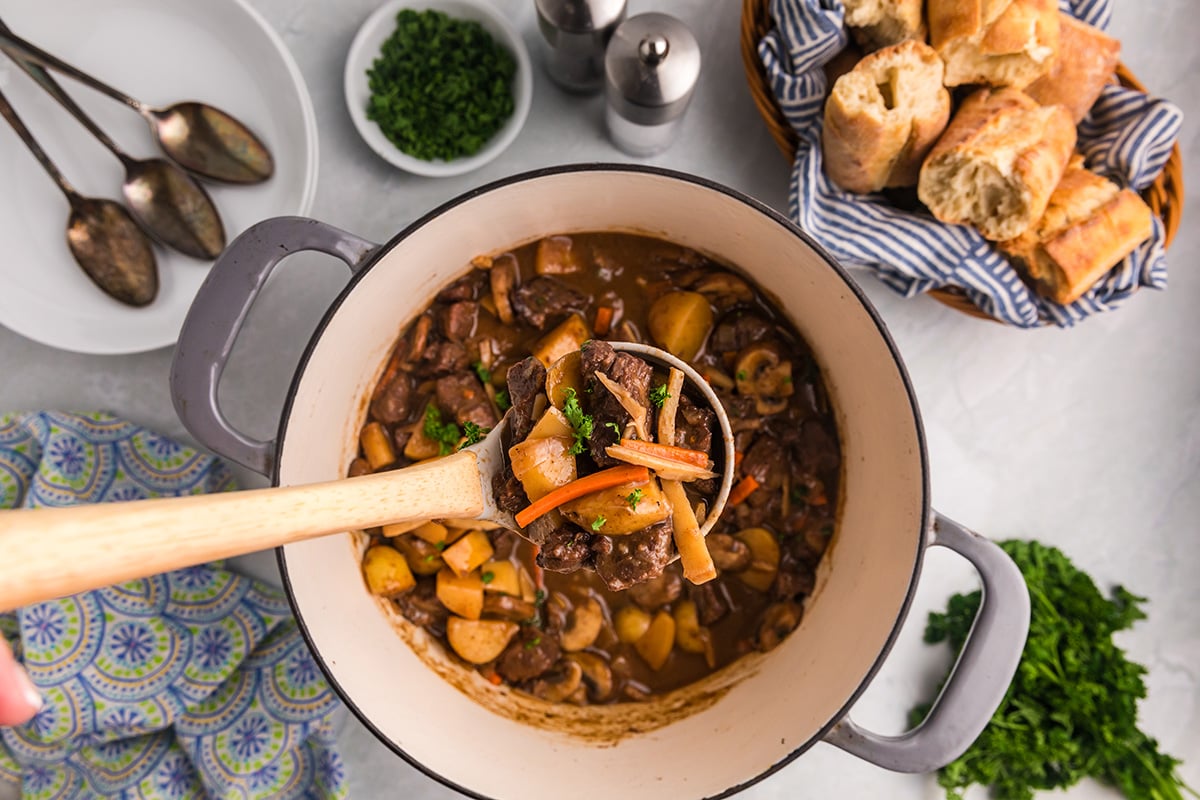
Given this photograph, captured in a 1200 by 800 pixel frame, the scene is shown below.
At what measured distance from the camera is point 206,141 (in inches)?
102

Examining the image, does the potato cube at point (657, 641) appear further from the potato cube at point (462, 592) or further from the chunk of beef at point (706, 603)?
the potato cube at point (462, 592)

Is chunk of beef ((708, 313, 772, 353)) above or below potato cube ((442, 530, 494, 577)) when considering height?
above

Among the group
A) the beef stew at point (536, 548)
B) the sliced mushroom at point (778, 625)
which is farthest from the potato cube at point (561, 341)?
the sliced mushroom at point (778, 625)

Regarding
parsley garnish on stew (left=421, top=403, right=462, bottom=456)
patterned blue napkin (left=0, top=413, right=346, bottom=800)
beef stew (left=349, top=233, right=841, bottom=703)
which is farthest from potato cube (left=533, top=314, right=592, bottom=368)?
patterned blue napkin (left=0, top=413, right=346, bottom=800)

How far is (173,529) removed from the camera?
3.86 feet

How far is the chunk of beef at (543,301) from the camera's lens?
2406mm

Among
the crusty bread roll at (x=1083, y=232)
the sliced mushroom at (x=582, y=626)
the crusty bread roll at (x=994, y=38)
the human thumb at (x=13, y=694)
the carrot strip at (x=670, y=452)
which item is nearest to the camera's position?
Answer: the human thumb at (x=13, y=694)

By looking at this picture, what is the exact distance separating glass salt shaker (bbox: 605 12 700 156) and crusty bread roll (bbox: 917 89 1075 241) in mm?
692

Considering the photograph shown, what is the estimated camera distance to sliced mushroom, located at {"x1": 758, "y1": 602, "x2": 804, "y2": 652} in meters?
2.46

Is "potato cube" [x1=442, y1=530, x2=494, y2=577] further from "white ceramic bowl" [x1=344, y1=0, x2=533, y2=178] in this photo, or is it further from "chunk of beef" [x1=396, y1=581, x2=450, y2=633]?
"white ceramic bowl" [x1=344, y1=0, x2=533, y2=178]

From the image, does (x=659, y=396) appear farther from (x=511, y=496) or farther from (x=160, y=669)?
(x=160, y=669)

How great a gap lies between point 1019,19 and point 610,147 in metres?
1.14

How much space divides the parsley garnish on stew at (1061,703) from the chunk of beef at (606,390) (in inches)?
57.2

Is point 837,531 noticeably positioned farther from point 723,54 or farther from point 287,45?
point 287,45
